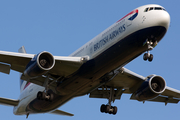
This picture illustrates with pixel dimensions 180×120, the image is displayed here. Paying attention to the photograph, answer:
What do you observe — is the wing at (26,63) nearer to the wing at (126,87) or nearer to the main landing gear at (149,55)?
the wing at (126,87)

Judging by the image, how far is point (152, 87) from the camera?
3209 cm

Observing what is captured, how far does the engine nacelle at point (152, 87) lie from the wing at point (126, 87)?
28.4 inches

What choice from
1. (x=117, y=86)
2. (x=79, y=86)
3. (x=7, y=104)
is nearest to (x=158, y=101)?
(x=117, y=86)

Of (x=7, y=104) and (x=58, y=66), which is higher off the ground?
(x=58, y=66)

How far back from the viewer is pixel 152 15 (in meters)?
25.4

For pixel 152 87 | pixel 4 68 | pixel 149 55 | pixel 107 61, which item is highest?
pixel 149 55

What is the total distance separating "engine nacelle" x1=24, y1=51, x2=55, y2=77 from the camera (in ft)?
85.5

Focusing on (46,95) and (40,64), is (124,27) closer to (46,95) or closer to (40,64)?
(40,64)

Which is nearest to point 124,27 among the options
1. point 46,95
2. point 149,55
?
point 149,55

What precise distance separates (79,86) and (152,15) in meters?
8.77

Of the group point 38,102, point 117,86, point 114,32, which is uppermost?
point 114,32

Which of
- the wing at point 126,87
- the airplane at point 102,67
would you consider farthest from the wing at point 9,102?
the wing at point 126,87

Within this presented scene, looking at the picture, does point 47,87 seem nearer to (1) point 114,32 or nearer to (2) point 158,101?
(1) point 114,32

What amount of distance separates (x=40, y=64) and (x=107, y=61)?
525cm
